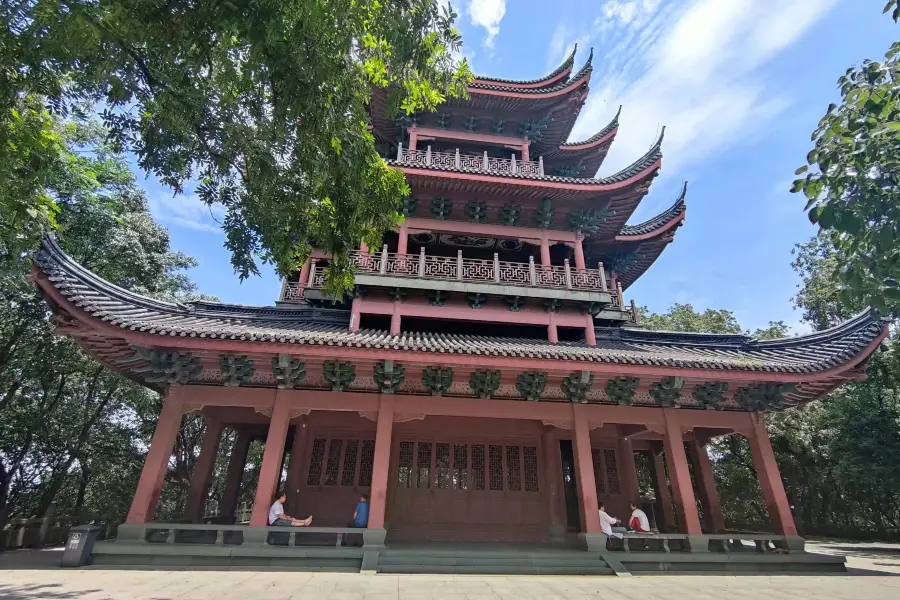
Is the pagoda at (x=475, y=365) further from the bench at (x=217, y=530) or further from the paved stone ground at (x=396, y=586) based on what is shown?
the paved stone ground at (x=396, y=586)

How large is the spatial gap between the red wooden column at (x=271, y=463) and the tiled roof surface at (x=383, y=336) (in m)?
1.61

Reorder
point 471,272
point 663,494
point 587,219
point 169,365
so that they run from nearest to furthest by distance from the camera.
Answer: point 169,365 < point 471,272 < point 663,494 < point 587,219

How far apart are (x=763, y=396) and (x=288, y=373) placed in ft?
33.4

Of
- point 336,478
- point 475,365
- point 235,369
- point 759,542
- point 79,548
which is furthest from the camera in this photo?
point 336,478

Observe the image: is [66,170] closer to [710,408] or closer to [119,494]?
[119,494]

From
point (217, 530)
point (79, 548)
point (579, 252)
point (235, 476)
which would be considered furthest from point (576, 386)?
point (79, 548)

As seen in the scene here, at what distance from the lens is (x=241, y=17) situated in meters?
3.93

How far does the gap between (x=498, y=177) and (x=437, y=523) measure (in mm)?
8868

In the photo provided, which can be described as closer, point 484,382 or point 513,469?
point 484,382

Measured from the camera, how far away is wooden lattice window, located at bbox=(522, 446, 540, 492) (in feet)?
35.3

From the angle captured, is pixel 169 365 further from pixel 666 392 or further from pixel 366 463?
pixel 666 392

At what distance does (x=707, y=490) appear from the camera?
11.3m

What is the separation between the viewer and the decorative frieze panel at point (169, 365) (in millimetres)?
8367

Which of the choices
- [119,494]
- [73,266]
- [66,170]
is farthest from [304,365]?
[119,494]
